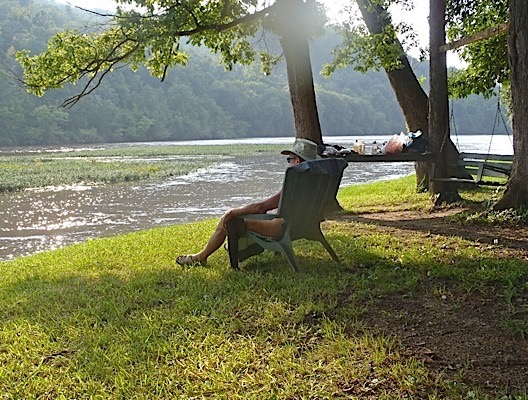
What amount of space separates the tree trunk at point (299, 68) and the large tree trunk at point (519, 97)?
3.46 metres

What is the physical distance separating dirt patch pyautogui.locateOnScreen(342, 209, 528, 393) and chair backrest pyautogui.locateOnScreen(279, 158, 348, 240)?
1193mm

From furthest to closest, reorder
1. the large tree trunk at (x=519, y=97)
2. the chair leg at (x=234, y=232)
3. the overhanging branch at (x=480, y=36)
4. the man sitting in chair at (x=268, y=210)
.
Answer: the overhanging branch at (x=480, y=36)
the large tree trunk at (x=519, y=97)
the chair leg at (x=234, y=232)
the man sitting in chair at (x=268, y=210)

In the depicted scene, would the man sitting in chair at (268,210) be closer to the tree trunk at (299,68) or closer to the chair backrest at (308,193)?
the chair backrest at (308,193)

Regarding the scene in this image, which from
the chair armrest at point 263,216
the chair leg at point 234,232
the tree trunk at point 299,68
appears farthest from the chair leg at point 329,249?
the tree trunk at point 299,68

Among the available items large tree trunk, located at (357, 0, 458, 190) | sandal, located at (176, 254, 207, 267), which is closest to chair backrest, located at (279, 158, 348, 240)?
sandal, located at (176, 254, 207, 267)

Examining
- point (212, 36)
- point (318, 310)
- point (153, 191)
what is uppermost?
point (212, 36)

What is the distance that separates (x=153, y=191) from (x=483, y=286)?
54.4 feet

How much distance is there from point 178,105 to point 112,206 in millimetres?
82745

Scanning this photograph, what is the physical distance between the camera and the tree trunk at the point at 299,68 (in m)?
9.27

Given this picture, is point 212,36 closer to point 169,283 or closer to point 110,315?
point 169,283

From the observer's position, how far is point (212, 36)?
10.7m

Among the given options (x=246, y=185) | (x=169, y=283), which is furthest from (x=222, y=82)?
(x=169, y=283)

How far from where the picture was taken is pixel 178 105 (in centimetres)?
9631

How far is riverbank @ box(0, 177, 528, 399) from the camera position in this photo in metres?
2.84
